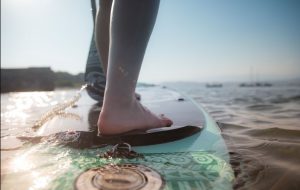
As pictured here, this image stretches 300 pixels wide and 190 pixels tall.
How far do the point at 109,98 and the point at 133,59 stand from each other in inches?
9.6

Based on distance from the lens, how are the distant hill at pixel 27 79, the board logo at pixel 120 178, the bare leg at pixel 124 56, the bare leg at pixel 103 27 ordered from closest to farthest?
the board logo at pixel 120 178 → the bare leg at pixel 124 56 → the bare leg at pixel 103 27 → the distant hill at pixel 27 79

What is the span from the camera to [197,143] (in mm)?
1524

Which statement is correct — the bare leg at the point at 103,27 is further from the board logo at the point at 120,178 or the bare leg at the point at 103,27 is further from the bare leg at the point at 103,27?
the board logo at the point at 120,178

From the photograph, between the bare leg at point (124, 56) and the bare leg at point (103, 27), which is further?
the bare leg at point (103, 27)

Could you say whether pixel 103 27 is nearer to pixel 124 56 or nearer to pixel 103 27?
pixel 103 27

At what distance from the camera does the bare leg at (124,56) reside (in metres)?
1.45

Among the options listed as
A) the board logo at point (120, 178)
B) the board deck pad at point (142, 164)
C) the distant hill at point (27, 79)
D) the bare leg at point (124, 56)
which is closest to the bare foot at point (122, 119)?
the bare leg at point (124, 56)

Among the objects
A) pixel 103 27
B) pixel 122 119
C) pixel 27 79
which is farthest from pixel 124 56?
pixel 27 79

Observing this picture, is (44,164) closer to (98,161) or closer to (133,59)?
(98,161)

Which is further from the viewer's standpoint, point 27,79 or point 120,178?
point 27,79

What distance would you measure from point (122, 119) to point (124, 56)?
344mm

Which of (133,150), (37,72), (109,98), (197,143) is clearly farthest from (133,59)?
(37,72)

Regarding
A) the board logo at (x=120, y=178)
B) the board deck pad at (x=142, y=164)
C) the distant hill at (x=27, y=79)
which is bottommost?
the distant hill at (x=27, y=79)

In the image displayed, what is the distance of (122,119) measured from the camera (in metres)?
1.52
